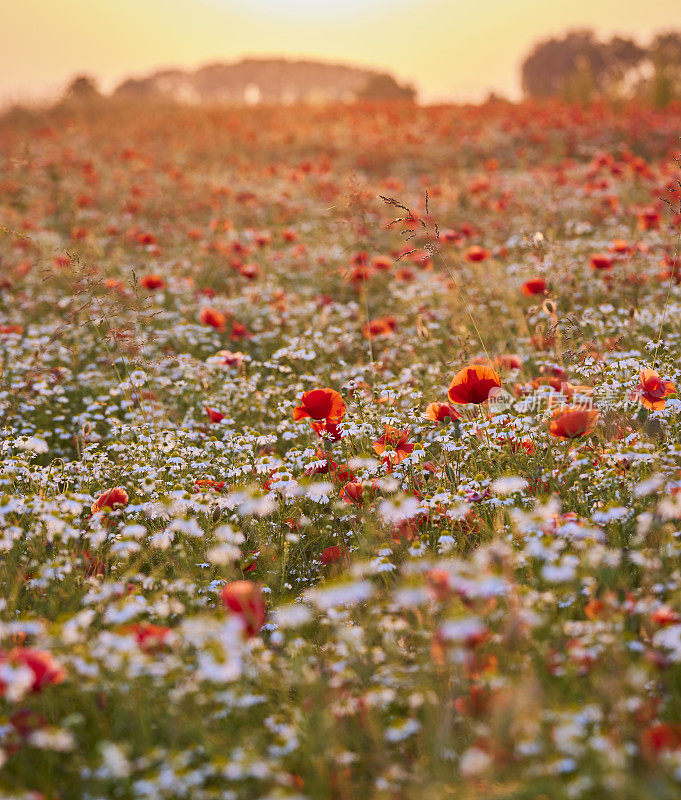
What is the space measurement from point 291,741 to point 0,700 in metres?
1.16

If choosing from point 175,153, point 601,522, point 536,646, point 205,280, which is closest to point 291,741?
point 536,646

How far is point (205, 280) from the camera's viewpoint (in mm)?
8773

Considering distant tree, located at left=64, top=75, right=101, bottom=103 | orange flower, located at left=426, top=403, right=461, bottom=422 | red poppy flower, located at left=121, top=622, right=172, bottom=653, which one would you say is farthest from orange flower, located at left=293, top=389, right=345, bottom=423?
distant tree, located at left=64, top=75, right=101, bottom=103

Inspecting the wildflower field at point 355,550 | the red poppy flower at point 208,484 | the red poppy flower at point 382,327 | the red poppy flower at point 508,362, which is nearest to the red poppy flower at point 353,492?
the wildflower field at point 355,550

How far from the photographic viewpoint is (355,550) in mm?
3490

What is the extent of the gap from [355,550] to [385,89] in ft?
138

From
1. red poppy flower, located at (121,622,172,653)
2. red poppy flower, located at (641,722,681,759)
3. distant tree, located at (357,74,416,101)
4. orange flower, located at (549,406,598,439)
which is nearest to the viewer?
red poppy flower, located at (641,722,681,759)

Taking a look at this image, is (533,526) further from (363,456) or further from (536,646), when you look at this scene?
(363,456)

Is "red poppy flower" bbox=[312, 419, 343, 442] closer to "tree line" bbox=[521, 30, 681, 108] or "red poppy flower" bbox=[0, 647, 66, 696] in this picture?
"red poppy flower" bbox=[0, 647, 66, 696]

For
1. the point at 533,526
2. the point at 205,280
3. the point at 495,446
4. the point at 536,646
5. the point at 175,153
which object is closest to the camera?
the point at 536,646

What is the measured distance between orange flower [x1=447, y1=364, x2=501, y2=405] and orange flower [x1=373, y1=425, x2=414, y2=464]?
0.35 metres

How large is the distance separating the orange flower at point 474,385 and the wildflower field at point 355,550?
11mm

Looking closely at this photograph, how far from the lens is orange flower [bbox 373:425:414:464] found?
3.44 meters

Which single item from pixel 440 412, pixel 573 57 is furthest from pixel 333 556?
pixel 573 57
